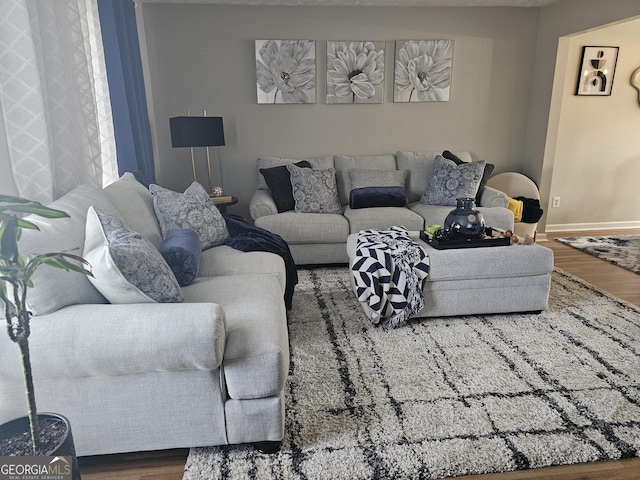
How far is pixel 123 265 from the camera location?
1637 millimetres

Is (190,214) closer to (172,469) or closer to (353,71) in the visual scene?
(172,469)

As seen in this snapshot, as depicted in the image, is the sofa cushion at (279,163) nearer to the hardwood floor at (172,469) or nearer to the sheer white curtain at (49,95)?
the sheer white curtain at (49,95)

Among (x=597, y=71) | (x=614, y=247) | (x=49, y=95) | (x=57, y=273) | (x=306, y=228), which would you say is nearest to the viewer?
(x=57, y=273)

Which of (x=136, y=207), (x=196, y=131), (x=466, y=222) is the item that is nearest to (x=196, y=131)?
(x=196, y=131)

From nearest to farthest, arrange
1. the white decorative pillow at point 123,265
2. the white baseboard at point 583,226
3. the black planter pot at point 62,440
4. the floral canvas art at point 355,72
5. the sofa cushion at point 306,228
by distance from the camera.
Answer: the black planter pot at point 62,440
the white decorative pillow at point 123,265
the sofa cushion at point 306,228
the floral canvas art at point 355,72
the white baseboard at point 583,226

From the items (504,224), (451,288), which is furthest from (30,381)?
(504,224)

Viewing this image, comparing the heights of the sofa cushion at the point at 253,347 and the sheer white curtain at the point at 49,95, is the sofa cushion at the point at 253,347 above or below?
below

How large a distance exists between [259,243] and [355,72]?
2.46 metres

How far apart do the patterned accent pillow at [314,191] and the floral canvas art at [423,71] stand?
1.28 m

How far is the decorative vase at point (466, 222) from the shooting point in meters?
2.85

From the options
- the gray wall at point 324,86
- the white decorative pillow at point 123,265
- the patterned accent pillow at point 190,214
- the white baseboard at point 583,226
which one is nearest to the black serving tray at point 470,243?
the patterned accent pillow at point 190,214

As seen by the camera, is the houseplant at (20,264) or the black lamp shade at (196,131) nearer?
the houseplant at (20,264)

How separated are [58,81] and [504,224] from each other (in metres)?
3.39

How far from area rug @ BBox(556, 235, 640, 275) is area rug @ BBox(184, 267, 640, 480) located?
111 centimetres
